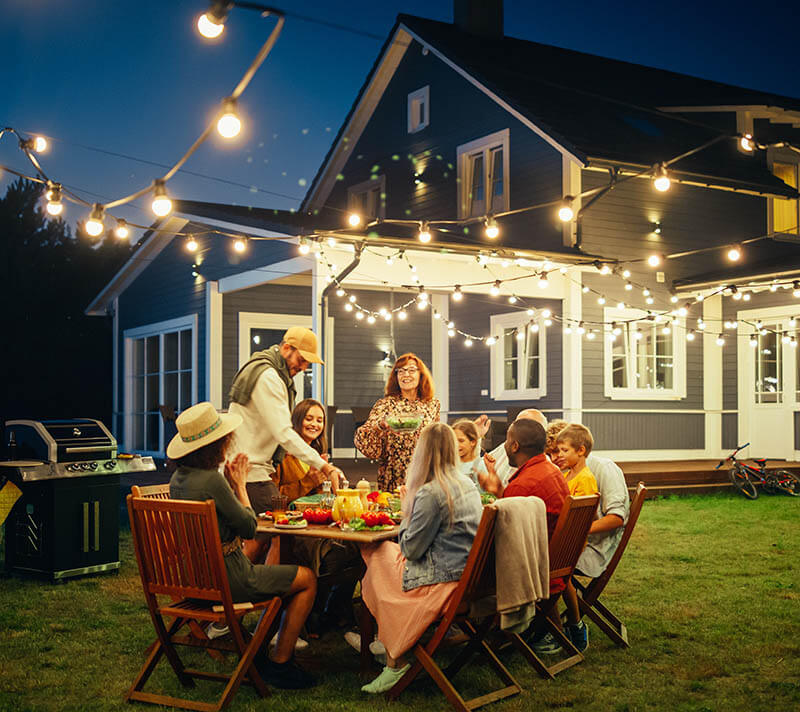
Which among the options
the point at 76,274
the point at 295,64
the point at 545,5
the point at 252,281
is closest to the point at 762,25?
the point at 545,5

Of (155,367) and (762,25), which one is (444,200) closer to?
(155,367)

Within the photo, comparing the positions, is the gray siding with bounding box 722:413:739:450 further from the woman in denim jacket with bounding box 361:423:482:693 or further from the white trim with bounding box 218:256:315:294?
the woman in denim jacket with bounding box 361:423:482:693

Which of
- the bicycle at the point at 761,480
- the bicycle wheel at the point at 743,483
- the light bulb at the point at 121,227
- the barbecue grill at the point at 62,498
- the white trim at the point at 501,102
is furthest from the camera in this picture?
the white trim at the point at 501,102

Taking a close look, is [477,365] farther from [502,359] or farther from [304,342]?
[304,342]

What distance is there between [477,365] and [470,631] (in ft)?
37.3

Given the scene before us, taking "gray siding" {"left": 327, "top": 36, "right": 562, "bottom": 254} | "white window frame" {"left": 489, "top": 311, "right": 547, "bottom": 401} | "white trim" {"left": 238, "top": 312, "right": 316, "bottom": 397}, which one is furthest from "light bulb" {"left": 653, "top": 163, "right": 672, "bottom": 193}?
"white trim" {"left": 238, "top": 312, "right": 316, "bottom": 397}

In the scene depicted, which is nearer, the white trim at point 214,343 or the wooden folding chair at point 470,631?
the wooden folding chair at point 470,631

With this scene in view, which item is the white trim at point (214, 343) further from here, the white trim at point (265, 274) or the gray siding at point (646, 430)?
the gray siding at point (646, 430)

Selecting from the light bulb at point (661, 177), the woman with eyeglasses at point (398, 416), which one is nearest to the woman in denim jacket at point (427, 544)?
the woman with eyeglasses at point (398, 416)

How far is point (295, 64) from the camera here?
100500mm

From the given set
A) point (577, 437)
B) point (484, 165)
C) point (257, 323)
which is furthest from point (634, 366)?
point (577, 437)

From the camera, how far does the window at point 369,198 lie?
17.7 meters

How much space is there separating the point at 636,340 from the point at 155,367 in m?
8.03

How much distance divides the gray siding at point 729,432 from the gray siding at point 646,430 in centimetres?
39
